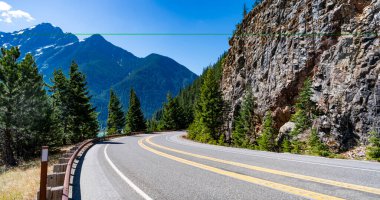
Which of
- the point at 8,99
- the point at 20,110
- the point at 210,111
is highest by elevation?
the point at 8,99

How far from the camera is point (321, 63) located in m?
33.8

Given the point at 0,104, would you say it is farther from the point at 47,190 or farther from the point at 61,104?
the point at 47,190

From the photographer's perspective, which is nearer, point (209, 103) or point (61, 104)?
point (61, 104)

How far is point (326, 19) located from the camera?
34938mm

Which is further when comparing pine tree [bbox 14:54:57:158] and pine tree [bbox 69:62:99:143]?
pine tree [bbox 69:62:99:143]

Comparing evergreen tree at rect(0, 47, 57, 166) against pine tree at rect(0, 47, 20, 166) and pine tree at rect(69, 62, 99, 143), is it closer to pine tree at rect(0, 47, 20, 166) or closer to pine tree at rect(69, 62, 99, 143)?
pine tree at rect(0, 47, 20, 166)

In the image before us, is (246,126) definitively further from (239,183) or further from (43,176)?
(43,176)

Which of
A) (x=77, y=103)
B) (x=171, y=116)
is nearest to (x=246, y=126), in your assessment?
(x=77, y=103)

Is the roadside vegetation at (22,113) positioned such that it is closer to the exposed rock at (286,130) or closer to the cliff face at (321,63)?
the exposed rock at (286,130)

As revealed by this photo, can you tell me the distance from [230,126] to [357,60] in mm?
26486

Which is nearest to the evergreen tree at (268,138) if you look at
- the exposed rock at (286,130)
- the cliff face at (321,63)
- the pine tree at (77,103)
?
the exposed rock at (286,130)

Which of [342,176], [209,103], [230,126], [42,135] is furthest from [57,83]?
[342,176]

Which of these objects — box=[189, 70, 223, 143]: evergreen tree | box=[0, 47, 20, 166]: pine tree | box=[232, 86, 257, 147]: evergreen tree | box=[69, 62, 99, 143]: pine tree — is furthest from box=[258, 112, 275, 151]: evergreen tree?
box=[69, 62, 99, 143]: pine tree

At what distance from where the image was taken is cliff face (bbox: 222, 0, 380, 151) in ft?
87.1
